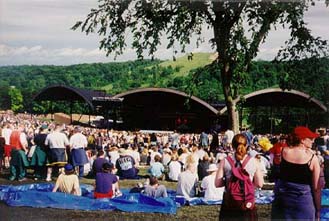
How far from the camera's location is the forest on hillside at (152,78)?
23.2 ft

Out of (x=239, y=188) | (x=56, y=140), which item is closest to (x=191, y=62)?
(x=56, y=140)

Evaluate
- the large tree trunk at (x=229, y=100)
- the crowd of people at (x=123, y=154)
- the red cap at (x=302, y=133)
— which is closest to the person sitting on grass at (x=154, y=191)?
the crowd of people at (x=123, y=154)

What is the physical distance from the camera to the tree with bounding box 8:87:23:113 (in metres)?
7.00

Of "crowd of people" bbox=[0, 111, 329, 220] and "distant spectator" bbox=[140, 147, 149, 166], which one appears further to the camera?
"distant spectator" bbox=[140, 147, 149, 166]

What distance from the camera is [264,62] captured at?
7.99m

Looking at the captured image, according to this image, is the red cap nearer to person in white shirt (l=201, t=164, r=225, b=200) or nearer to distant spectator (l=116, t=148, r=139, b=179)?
person in white shirt (l=201, t=164, r=225, b=200)

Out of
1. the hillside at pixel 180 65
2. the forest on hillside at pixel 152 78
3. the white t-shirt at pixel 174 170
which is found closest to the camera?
the forest on hillside at pixel 152 78

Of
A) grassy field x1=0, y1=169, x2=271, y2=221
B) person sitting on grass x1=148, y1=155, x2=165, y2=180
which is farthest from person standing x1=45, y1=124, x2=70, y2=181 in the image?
grassy field x1=0, y1=169, x2=271, y2=221

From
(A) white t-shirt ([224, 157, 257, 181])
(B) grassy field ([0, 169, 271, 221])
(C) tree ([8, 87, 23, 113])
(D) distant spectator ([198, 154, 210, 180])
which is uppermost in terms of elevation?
(C) tree ([8, 87, 23, 113])

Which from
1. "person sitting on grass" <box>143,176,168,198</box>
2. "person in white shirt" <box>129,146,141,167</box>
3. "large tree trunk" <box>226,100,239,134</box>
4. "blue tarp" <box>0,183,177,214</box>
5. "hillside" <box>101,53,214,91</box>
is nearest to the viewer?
"blue tarp" <box>0,183,177,214</box>

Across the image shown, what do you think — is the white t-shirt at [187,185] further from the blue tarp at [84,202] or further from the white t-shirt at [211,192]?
the blue tarp at [84,202]

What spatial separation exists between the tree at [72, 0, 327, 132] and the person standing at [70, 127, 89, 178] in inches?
66.8

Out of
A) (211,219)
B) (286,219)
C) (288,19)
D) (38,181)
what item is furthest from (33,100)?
(286,219)

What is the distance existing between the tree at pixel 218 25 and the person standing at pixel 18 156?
2120 mm
